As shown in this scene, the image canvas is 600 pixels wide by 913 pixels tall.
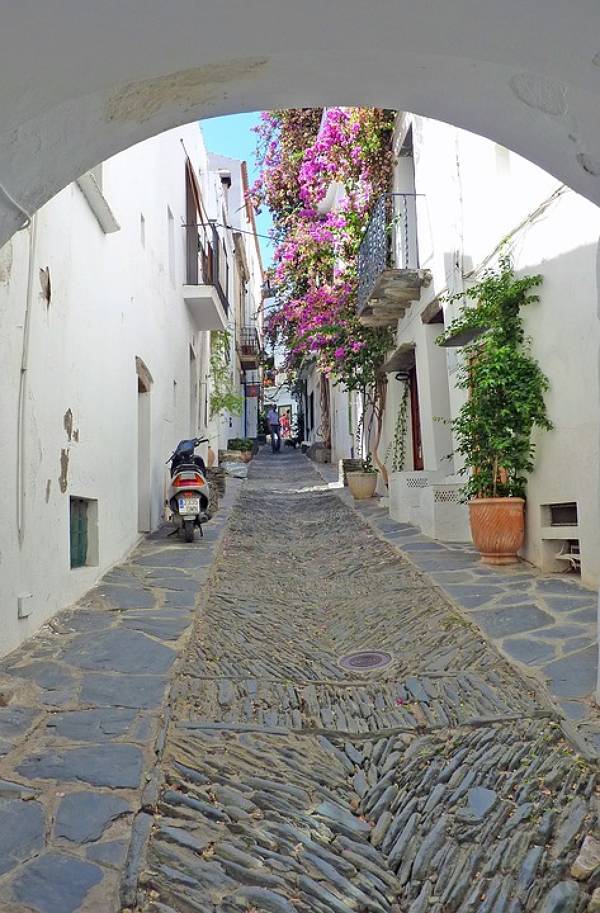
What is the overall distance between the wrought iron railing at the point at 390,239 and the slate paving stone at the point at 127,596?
A: 5912 millimetres

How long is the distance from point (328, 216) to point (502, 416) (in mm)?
8593

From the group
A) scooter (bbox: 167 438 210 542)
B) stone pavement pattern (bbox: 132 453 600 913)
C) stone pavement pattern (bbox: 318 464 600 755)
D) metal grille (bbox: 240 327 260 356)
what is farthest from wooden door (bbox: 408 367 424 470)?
metal grille (bbox: 240 327 260 356)

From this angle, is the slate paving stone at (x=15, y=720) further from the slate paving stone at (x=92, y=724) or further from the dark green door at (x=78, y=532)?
the dark green door at (x=78, y=532)

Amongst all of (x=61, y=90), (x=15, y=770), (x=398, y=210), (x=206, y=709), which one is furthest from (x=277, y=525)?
(x=61, y=90)

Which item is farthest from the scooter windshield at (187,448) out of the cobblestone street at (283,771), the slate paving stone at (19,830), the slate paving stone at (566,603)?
the slate paving stone at (19,830)

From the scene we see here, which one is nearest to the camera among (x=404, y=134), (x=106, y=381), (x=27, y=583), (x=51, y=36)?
(x=51, y=36)

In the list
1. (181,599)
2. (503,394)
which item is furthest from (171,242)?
(181,599)

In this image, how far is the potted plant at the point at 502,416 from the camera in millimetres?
6359

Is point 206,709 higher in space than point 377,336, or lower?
lower

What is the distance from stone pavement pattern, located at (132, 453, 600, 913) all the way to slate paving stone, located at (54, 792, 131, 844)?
0.40 feet

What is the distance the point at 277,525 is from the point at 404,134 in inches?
233

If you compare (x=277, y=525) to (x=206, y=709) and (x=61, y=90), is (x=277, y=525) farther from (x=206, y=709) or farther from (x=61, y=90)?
(x=61, y=90)

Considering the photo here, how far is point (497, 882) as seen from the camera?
2.30m

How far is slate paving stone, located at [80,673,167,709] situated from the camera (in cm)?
359
